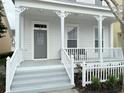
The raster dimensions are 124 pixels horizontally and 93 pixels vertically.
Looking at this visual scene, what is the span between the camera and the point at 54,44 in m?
13.6

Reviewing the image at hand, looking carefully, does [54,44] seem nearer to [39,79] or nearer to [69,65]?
[69,65]

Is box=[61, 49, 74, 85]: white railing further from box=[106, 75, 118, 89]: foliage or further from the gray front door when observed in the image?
the gray front door

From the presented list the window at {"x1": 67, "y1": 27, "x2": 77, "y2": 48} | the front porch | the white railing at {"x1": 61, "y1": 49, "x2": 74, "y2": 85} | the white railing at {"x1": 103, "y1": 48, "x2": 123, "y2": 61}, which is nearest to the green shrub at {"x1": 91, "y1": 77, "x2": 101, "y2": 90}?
the white railing at {"x1": 61, "y1": 49, "x2": 74, "y2": 85}

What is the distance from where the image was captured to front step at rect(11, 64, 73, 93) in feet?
27.4

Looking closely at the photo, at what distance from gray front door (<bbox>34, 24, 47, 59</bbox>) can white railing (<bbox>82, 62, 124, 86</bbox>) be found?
4.50m

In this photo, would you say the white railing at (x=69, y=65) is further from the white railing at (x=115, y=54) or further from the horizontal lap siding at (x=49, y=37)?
the white railing at (x=115, y=54)

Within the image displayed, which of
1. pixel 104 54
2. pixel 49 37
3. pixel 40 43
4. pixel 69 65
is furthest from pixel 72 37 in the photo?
pixel 69 65

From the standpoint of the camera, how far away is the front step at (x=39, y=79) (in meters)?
8.35

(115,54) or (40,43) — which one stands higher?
(40,43)

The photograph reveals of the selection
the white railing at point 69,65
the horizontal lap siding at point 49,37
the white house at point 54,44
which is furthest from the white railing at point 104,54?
the white railing at point 69,65

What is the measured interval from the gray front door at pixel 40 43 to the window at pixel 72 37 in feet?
6.48

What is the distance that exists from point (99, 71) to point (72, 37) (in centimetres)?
514

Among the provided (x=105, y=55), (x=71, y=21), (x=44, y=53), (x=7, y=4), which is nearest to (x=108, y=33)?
(x=105, y=55)

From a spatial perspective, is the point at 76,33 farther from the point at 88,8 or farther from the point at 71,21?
the point at 88,8
